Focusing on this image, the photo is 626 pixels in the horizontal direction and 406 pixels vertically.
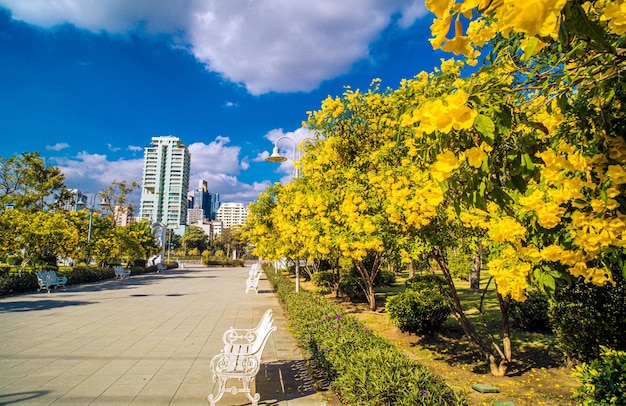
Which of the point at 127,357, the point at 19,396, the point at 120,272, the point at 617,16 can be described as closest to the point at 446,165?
the point at 617,16

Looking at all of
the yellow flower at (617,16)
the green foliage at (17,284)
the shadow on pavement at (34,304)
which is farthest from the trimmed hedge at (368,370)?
the green foliage at (17,284)

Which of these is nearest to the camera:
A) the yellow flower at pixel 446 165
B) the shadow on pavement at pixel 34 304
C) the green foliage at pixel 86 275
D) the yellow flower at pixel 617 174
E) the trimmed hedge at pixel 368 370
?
the yellow flower at pixel 446 165

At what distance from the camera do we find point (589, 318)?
535cm

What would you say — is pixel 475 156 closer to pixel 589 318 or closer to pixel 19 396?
pixel 19 396

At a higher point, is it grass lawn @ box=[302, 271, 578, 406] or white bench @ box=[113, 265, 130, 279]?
white bench @ box=[113, 265, 130, 279]

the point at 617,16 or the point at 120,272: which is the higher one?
the point at 617,16

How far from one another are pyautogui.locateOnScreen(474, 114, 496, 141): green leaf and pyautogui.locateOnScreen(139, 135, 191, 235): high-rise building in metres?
132

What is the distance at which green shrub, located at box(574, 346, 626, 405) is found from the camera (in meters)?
3.01

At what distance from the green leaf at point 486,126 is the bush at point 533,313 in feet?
28.4

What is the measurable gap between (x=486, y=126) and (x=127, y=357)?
6.73m

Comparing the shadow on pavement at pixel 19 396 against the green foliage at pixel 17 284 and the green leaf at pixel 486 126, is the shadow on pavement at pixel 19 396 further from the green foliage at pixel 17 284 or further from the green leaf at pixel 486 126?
the green foliage at pixel 17 284

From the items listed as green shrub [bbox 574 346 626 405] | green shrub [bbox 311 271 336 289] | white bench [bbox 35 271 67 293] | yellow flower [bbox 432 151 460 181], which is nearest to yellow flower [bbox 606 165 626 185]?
yellow flower [bbox 432 151 460 181]

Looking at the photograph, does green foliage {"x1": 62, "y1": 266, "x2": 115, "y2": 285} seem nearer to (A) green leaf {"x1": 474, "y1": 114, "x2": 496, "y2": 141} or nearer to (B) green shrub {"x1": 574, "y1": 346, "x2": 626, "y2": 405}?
(B) green shrub {"x1": 574, "y1": 346, "x2": 626, "y2": 405}

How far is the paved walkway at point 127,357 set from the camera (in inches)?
170
